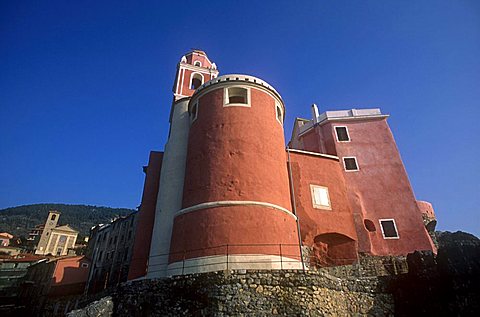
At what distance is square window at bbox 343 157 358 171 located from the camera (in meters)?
19.8

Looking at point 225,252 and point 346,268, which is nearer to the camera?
point 225,252

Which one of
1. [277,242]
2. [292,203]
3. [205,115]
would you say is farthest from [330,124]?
[277,242]

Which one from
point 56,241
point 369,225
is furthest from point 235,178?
point 56,241

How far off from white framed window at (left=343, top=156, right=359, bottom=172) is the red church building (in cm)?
7

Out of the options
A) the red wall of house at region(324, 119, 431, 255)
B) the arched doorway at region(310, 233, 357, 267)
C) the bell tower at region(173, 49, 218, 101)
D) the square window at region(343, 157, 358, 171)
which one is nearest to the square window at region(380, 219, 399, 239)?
the red wall of house at region(324, 119, 431, 255)

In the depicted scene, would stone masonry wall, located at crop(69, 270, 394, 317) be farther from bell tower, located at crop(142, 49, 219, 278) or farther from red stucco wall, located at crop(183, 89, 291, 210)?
red stucco wall, located at crop(183, 89, 291, 210)

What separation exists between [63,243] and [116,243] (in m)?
40.3

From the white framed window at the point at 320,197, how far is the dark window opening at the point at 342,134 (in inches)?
213

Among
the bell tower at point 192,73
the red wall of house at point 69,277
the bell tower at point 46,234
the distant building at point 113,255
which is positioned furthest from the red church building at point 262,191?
the bell tower at point 46,234

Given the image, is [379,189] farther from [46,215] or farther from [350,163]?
[46,215]

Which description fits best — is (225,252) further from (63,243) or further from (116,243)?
(63,243)

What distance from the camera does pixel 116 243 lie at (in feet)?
115

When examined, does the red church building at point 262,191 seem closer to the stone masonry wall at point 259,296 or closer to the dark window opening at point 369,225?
the dark window opening at point 369,225

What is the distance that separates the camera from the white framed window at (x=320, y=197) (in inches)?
659
